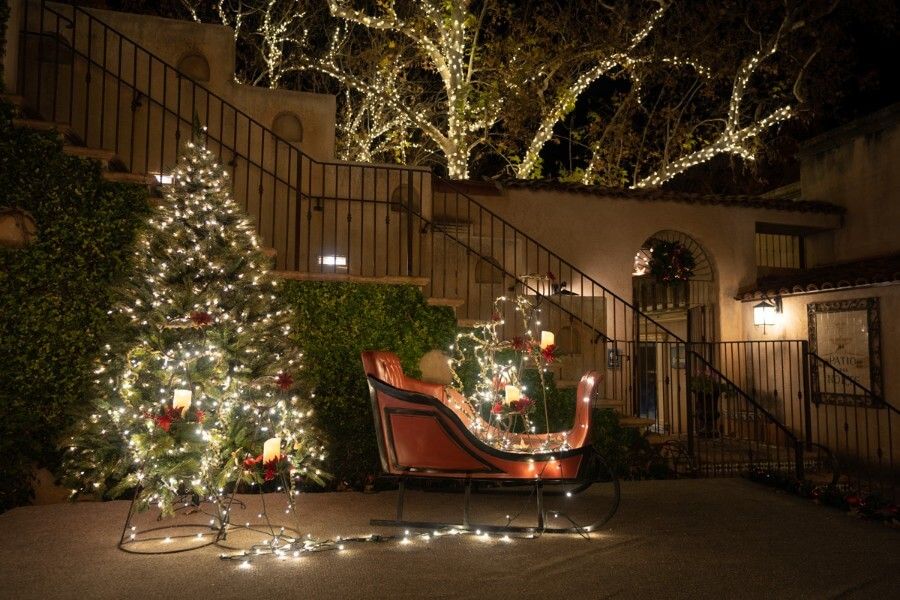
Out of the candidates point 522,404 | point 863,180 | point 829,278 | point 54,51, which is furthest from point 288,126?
point 863,180

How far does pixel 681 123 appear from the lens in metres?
13.8

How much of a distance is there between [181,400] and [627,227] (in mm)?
7285

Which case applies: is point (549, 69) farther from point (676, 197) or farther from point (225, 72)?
point (225, 72)

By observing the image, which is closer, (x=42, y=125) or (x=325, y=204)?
(x=42, y=125)

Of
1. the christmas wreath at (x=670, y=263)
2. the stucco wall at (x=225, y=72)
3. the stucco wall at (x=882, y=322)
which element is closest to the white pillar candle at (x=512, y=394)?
the stucco wall at (x=225, y=72)

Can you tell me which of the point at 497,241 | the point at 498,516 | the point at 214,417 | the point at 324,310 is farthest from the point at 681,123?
the point at 214,417

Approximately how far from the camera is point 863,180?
10.6 m

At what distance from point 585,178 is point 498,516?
955 centimetres

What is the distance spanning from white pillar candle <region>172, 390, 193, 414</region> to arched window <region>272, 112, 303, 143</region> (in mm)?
4752

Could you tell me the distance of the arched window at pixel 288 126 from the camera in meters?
8.45

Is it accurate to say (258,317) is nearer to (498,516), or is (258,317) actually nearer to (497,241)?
(498,516)

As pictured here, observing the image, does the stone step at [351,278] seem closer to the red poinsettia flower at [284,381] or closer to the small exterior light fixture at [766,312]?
the red poinsettia flower at [284,381]

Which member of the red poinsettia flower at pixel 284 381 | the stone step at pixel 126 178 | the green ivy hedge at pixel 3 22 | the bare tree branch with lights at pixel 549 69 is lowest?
the red poinsettia flower at pixel 284 381

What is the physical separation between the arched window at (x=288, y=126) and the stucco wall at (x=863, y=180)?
Answer: 329 inches
